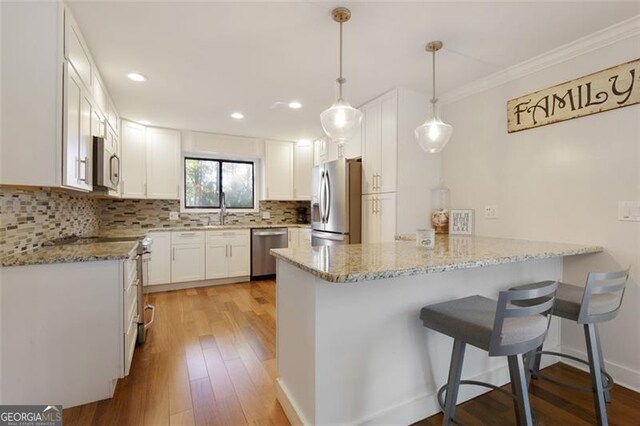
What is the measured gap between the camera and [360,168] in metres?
3.30

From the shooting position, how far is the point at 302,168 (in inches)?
196

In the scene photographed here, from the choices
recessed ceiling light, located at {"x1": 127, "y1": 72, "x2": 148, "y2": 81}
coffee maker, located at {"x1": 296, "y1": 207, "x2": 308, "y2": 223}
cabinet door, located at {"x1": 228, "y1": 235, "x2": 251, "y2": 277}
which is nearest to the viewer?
recessed ceiling light, located at {"x1": 127, "y1": 72, "x2": 148, "y2": 81}

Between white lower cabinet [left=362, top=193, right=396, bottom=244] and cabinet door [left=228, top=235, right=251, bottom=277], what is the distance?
2003 millimetres

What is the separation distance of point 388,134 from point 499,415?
7.49ft

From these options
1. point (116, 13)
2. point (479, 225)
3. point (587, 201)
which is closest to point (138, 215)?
point (116, 13)

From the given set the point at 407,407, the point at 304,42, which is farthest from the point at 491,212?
the point at 304,42

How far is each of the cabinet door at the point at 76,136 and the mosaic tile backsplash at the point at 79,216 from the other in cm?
38

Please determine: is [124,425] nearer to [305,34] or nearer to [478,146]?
[305,34]

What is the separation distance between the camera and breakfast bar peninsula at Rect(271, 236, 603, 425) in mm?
1337

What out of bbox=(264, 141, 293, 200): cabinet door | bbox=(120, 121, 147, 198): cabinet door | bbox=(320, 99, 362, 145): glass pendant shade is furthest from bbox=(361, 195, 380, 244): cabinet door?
bbox=(120, 121, 147, 198): cabinet door

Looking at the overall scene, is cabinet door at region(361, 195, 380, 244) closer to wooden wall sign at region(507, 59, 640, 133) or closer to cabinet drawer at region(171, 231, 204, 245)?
wooden wall sign at region(507, 59, 640, 133)

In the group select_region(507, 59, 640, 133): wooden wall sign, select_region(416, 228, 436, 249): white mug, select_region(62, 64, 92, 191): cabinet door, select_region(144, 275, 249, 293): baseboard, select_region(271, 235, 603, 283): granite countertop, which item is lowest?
select_region(144, 275, 249, 293): baseboard

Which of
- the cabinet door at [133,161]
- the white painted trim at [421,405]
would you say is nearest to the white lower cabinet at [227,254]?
the cabinet door at [133,161]

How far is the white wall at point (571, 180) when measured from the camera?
1.89m
